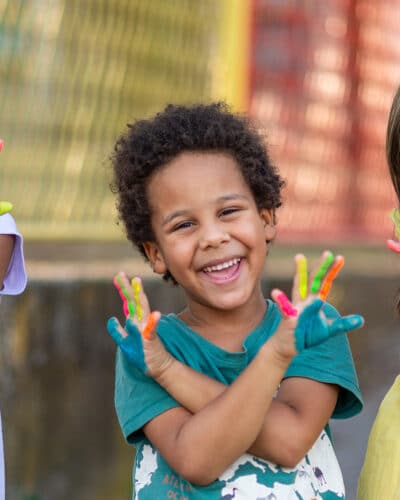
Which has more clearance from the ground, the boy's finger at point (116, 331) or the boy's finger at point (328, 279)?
the boy's finger at point (328, 279)

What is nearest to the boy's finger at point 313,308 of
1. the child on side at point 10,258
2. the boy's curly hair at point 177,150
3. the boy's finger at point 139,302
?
the boy's finger at point 139,302

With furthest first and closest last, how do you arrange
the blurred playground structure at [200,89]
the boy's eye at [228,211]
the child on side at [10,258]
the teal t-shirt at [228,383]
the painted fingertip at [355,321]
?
the blurred playground structure at [200,89] → the child on side at [10,258] → the boy's eye at [228,211] → the teal t-shirt at [228,383] → the painted fingertip at [355,321]

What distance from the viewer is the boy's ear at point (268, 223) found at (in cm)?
245

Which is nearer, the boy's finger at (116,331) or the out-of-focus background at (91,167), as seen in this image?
the boy's finger at (116,331)

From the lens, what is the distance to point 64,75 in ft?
15.0

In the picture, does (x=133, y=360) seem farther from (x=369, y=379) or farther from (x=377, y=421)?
(x=369, y=379)

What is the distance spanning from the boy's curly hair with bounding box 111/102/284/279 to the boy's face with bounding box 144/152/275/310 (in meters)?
0.04

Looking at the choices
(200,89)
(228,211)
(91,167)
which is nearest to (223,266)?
(228,211)

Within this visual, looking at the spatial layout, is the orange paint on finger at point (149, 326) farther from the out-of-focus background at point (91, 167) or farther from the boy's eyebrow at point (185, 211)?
the out-of-focus background at point (91, 167)

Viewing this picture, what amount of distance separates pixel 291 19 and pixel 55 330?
214 centimetres

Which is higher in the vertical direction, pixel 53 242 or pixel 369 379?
pixel 53 242

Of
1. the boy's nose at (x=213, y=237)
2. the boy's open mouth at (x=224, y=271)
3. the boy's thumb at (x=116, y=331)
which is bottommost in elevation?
the boy's thumb at (x=116, y=331)

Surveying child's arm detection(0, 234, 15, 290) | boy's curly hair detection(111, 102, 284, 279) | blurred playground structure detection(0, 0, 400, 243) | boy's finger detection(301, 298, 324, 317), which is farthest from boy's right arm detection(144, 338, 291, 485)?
blurred playground structure detection(0, 0, 400, 243)

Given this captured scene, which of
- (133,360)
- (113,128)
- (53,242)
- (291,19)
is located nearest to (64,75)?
(113,128)
